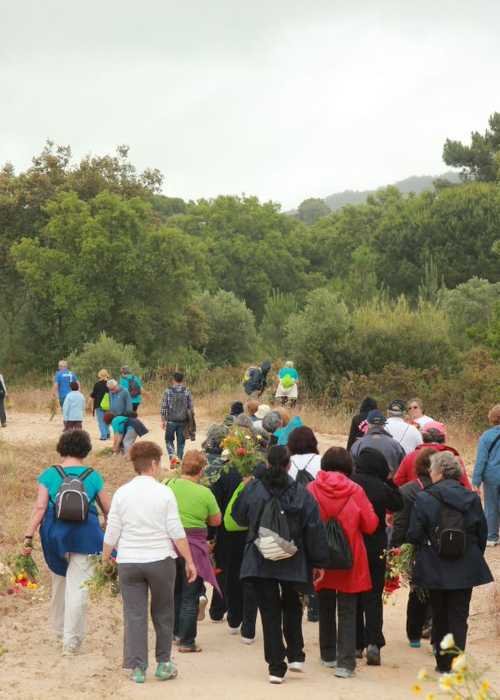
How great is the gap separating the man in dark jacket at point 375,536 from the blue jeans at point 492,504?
457 centimetres

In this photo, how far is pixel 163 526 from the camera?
7785 mm

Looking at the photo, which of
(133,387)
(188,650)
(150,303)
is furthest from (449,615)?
(150,303)

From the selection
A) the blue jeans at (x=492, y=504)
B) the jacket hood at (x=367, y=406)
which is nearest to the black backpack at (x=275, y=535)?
the jacket hood at (x=367, y=406)

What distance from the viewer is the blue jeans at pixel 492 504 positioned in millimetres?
13047

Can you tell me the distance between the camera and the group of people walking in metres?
7.87

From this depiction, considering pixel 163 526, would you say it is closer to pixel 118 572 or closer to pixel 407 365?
pixel 118 572

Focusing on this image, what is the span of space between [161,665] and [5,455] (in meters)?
14.0

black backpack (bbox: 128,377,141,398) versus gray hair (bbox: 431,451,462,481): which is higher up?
gray hair (bbox: 431,451,462,481)

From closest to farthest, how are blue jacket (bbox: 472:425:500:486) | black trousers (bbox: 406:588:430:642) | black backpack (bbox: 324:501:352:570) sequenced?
1. black backpack (bbox: 324:501:352:570)
2. black trousers (bbox: 406:588:430:642)
3. blue jacket (bbox: 472:425:500:486)

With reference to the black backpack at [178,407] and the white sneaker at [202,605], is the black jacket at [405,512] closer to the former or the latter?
the white sneaker at [202,605]

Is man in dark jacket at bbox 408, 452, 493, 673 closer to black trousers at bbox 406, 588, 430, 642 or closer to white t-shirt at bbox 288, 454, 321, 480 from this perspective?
black trousers at bbox 406, 588, 430, 642

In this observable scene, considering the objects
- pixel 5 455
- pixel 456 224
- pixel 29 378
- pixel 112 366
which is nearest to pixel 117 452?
pixel 5 455

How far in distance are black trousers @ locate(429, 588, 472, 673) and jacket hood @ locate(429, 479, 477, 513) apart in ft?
2.09

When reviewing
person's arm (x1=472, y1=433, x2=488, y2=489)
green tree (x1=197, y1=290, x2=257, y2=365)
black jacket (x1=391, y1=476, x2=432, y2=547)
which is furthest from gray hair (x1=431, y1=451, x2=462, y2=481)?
green tree (x1=197, y1=290, x2=257, y2=365)
